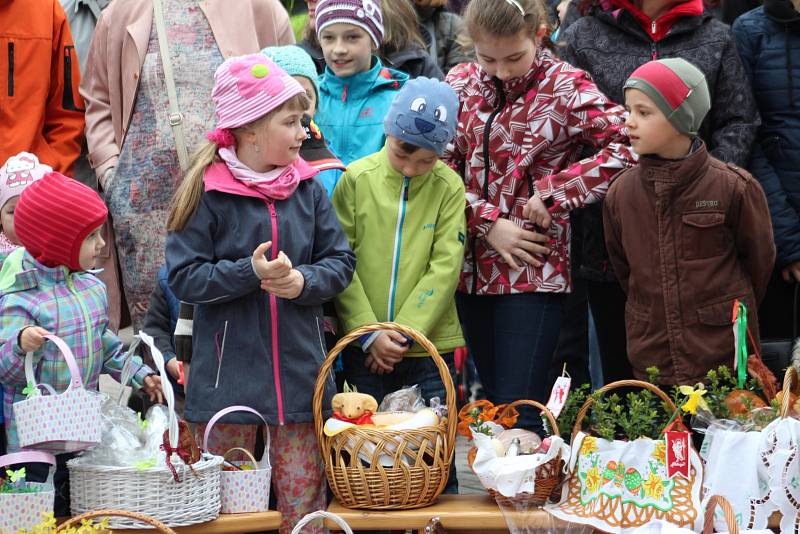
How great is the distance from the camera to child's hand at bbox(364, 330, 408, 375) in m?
4.53

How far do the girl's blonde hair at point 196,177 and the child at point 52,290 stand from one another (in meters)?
0.25

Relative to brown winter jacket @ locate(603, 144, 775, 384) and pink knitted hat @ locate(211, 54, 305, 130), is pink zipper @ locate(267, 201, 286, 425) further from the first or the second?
brown winter jacket @ locate(603, 144, 775, 384)

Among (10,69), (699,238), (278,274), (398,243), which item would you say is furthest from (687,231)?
(10,69)

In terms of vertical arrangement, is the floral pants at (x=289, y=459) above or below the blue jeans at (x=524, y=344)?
Result: below

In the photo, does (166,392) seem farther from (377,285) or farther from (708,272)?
(708,272)

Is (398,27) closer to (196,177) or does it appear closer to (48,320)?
(196,177)

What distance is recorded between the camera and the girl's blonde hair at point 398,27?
5.34m

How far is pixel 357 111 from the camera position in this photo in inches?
199

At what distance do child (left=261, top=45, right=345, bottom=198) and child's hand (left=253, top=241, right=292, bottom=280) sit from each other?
72 cm

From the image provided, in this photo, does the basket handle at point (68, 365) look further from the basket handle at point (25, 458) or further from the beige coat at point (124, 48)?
the beige coat at point (124, 48)

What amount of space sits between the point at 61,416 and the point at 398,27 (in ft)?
7.90

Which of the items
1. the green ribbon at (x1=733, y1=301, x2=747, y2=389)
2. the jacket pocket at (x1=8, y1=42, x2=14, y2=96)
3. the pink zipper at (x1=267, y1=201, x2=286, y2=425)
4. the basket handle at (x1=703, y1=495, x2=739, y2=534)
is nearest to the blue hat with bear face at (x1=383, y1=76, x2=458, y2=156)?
the pink zipper at (x1=267, y1=201, x2=286, y2=425)

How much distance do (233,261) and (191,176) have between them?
→ 333mm

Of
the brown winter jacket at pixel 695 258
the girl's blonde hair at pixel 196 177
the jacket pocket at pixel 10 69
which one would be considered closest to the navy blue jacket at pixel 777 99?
the brown winter jacket at pixel 695 258
